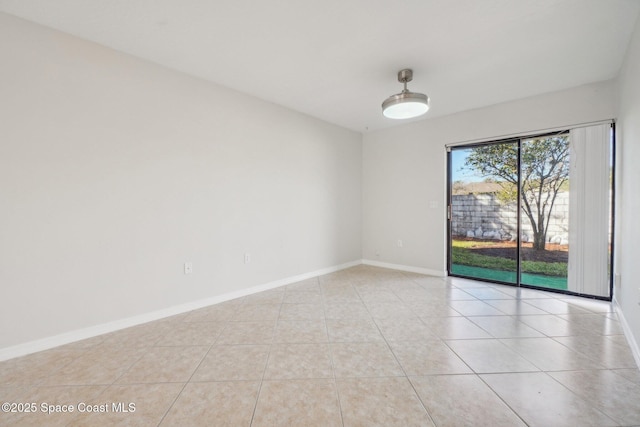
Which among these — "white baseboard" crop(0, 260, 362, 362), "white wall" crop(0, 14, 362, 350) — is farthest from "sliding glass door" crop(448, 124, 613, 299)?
"white baseboard" crop(0, 260, 362, 362)

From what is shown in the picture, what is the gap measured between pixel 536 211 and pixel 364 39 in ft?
11.7

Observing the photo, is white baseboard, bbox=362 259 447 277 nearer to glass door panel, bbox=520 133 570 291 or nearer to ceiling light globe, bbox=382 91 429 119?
glass door panel, bbox=520 133 570 291

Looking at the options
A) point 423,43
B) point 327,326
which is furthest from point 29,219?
point 423,43

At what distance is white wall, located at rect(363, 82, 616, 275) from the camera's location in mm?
3254

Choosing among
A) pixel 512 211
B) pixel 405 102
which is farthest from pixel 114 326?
pixel 512 211

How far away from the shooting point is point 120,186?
8.05 ft

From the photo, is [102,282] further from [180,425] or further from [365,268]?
[365,268]

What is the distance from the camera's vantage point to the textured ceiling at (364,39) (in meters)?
1.94

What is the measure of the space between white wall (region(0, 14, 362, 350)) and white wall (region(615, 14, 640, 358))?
3.54 meters

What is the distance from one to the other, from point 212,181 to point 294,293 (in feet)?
5.85

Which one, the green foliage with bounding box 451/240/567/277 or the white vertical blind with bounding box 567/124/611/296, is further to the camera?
the green foliage with bounding box 451/240/567/277

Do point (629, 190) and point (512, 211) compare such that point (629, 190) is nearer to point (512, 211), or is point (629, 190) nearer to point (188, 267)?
point (512, 211)

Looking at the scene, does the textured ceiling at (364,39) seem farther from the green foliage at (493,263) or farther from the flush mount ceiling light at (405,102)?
the green foliage at (493,263)

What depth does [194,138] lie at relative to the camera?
9.65 feet
